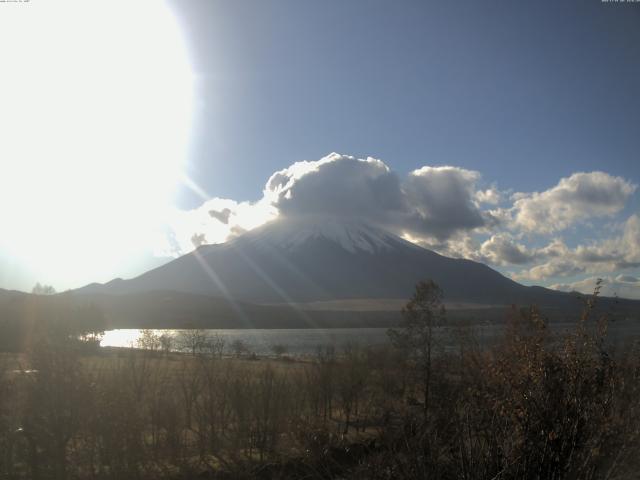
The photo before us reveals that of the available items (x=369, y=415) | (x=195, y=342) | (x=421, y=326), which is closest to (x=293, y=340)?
(x=195, y=342)

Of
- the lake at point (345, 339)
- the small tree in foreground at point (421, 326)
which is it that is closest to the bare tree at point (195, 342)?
the lake at point (345, 339)

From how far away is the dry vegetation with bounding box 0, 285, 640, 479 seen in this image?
511cm

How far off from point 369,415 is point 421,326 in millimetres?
5335

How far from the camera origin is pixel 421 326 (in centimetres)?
2612

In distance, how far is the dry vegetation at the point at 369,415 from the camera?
5113mm

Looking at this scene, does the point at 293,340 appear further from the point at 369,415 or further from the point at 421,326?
the point at 369,415

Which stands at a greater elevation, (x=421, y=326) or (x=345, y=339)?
(x=421, y=326)

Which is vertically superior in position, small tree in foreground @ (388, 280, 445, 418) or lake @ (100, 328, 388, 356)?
small tree in foreground @ (388, 280, 445, 418)

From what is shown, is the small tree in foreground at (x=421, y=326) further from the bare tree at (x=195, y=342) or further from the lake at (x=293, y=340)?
the bare tree at (x=195, y=342)

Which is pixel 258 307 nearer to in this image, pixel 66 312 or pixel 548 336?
pixel 66 312

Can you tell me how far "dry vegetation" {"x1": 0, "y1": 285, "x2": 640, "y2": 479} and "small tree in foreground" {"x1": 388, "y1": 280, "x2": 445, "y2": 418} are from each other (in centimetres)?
6

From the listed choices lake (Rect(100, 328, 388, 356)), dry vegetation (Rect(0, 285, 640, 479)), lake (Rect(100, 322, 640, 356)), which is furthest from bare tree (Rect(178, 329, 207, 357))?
dry vegetation (Rect(0, 285, 640, 479))

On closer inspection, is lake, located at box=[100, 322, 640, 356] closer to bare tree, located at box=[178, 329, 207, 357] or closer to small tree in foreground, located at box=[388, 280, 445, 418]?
small tree in foreground, located at box=[388, 280, 445, 418]

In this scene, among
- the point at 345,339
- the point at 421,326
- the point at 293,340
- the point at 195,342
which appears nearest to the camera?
the point at 421,326
